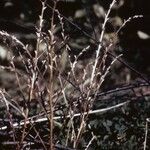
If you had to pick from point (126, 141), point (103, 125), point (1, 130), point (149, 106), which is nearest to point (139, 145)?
point (126, 141)

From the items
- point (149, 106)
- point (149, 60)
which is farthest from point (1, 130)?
point (149, 60)

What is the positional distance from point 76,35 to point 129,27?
2.07 ft

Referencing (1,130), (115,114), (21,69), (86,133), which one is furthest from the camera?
(21,69)

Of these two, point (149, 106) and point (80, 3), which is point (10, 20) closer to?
point (80, 3)

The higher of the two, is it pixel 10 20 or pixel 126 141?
pixel 10 20

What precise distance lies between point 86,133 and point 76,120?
0.45 ft

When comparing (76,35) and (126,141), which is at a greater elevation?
(76,35)

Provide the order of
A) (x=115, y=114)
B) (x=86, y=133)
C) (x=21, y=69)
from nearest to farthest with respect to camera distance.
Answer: (x=86, y=133), (x=115, y=114), (x=21, y=69)

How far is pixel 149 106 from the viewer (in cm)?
278

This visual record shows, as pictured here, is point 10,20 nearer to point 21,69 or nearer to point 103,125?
point 21,69

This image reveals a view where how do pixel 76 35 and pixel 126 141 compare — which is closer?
pixel 126 141

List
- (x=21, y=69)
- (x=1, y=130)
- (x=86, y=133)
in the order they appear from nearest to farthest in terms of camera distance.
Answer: (x=1, y=130) < (x=86, y=133) < (x=21, y=69)

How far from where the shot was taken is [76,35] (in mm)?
4582

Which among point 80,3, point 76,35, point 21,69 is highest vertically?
point 80,3
